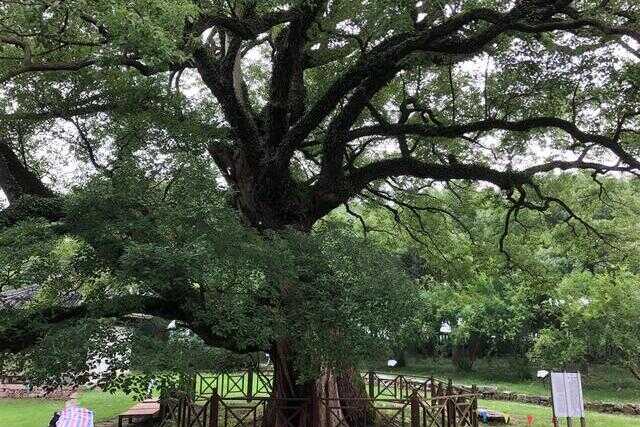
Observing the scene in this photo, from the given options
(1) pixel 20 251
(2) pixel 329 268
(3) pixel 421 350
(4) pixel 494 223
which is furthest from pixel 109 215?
(3) pixel 421 350

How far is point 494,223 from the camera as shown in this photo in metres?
15.4

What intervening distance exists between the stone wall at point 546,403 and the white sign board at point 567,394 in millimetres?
8548

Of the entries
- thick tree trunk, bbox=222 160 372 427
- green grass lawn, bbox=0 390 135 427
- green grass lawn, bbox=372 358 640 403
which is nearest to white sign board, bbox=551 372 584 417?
thick tree trunk, bbox=222 160 372 427

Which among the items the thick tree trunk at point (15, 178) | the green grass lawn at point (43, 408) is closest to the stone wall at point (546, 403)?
the green grass lawn at point (43, 408)

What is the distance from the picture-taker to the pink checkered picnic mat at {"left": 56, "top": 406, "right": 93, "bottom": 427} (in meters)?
7.96

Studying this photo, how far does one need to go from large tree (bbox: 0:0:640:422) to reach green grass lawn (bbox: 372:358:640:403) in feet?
47.7

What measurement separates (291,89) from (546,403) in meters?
15.3

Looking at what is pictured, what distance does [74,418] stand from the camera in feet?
26.3

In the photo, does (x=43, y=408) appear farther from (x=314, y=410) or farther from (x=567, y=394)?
(x=567, y=394)

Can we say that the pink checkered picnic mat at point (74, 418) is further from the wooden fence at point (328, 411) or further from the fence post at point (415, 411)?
the fence post at point (415, 411)

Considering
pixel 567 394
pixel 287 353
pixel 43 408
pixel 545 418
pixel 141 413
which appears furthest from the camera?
pixel 545 418

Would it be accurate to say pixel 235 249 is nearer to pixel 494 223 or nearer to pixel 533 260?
pixel 533 260

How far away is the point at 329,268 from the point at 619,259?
9111 mm

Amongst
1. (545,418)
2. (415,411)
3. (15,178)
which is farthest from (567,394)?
(15,178)
